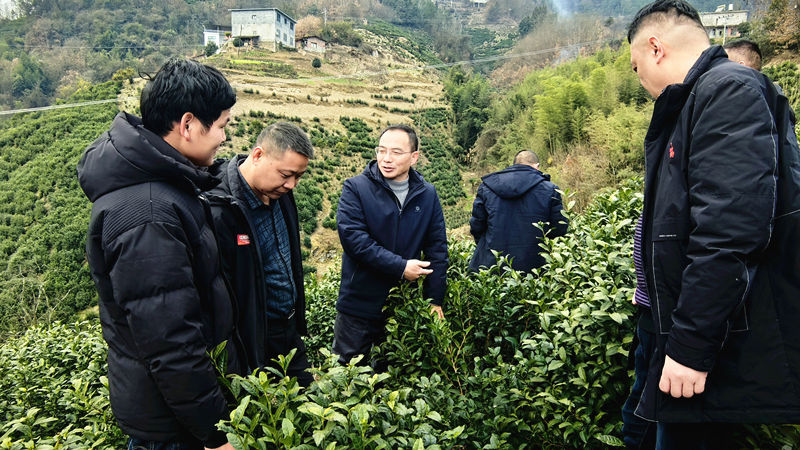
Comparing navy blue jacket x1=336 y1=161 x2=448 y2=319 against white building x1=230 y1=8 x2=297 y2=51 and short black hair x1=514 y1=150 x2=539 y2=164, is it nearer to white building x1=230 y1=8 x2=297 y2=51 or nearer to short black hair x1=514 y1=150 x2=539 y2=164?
short black hair x1=514 y1=150 x2=539 y2=164

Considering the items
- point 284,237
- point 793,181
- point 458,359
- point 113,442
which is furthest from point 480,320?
point 113,442

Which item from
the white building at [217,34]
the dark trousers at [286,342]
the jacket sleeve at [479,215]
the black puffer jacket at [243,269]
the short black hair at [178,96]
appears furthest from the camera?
the white building at [217,34]

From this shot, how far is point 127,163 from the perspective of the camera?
1.58 meters

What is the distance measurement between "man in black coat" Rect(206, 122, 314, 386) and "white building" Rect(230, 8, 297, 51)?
65024mm

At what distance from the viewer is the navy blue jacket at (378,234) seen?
2.90m

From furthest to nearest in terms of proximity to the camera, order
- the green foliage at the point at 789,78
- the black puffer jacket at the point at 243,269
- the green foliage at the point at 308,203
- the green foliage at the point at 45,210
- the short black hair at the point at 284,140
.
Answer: the green foliage at the point at 308,203 < the green foliage at the point at 45,210 < the green foliage at the point at 789,78 < the short black hair at the point at 284,140 < the black puffer jacket at the point at 243,269

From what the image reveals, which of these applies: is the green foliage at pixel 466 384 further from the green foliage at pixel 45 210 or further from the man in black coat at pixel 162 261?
the green foliage at pixel 45 210

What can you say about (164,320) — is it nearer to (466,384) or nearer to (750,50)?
(466,384)

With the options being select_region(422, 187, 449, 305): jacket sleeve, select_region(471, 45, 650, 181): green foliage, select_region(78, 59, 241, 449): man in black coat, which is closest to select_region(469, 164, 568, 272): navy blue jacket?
select_region(422, 187, 449, 305): jacket sleeve

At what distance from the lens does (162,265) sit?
1490 millimetres

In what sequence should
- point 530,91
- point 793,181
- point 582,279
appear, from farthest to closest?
point 530,91
point 582,279
point 793,181

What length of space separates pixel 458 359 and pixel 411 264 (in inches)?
27.2

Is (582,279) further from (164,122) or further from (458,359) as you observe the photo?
(164,122)

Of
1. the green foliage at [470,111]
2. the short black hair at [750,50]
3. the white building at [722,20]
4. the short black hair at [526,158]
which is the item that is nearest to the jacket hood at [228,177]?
the short black hair at [526,158]
